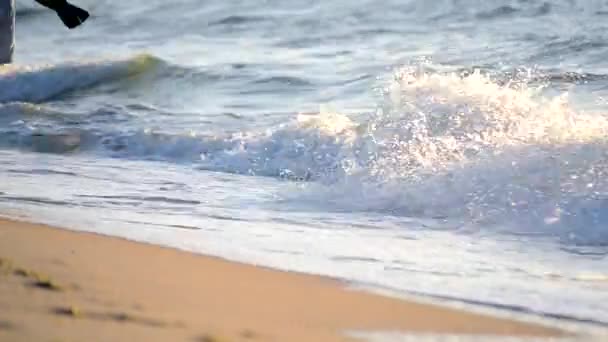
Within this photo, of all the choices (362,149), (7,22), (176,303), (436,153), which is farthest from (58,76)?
(176,303)

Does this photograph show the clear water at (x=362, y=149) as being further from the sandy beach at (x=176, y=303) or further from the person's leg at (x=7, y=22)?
the person's leg at (x=7, y=22)

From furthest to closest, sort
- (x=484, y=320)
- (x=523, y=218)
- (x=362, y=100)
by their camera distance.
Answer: (x=362, y=100), (x=523, y=218), (x=484, y=320)

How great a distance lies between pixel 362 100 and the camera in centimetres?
1055

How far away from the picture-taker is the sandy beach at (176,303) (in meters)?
3.59

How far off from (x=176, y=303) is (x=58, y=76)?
9819 mm

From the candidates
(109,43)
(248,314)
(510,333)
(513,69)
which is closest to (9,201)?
(248,314)

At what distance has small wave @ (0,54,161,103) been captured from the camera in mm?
12852

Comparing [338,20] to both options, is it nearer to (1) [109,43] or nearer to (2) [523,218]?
(1) [109,43]

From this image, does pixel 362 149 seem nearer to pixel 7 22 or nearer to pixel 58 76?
pixel 7 22

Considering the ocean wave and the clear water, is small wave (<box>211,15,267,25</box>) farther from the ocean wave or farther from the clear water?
the ocean wave

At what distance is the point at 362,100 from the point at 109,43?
722 centimetres

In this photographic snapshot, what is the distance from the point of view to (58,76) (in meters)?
13.4

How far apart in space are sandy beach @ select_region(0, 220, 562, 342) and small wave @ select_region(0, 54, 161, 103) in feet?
26.3

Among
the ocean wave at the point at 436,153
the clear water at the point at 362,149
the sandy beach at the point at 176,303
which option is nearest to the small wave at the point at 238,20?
the clear water at the point at 362,149
